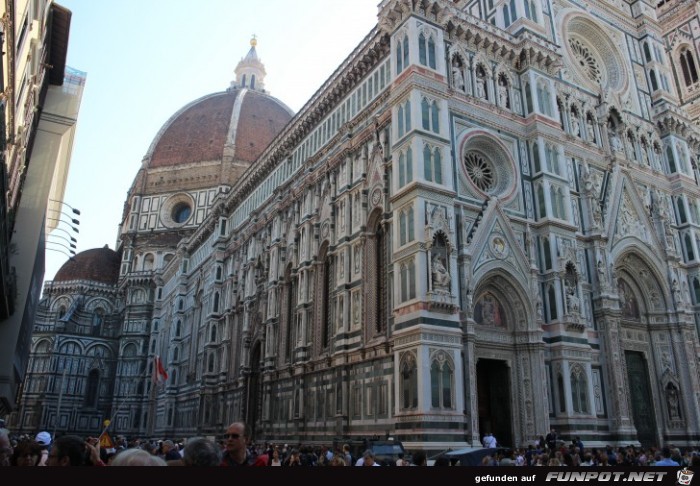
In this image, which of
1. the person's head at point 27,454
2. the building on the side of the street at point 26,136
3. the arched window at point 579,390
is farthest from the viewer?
the arched window at point 579,390

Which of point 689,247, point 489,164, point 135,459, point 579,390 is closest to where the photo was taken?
point 135,459

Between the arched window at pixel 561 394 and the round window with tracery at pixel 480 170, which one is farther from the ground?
the round window with tracery at pixel 480 170

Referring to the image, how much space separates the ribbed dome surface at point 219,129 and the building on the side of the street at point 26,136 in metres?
44.3

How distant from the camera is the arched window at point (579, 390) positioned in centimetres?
2259

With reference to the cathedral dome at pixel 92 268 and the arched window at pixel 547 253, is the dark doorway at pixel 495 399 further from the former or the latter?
the cathedral dome at pixel 92 268

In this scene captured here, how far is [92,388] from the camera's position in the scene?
6050 cm

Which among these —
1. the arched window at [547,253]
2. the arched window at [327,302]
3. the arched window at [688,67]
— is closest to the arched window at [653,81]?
the arched window at [688,67]

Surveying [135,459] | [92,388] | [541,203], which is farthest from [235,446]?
[92,388]

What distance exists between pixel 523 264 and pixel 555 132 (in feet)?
24.6

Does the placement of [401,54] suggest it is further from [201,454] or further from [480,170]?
[201,454]

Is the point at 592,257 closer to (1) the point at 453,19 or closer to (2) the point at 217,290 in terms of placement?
(1) the point at 453,19

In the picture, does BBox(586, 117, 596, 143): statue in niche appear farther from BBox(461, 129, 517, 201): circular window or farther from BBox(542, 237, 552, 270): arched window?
BBox(542, 237, 552, 270): arched window

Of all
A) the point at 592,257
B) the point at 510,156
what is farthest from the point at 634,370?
the point at 510,156

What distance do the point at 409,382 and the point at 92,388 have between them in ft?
169
